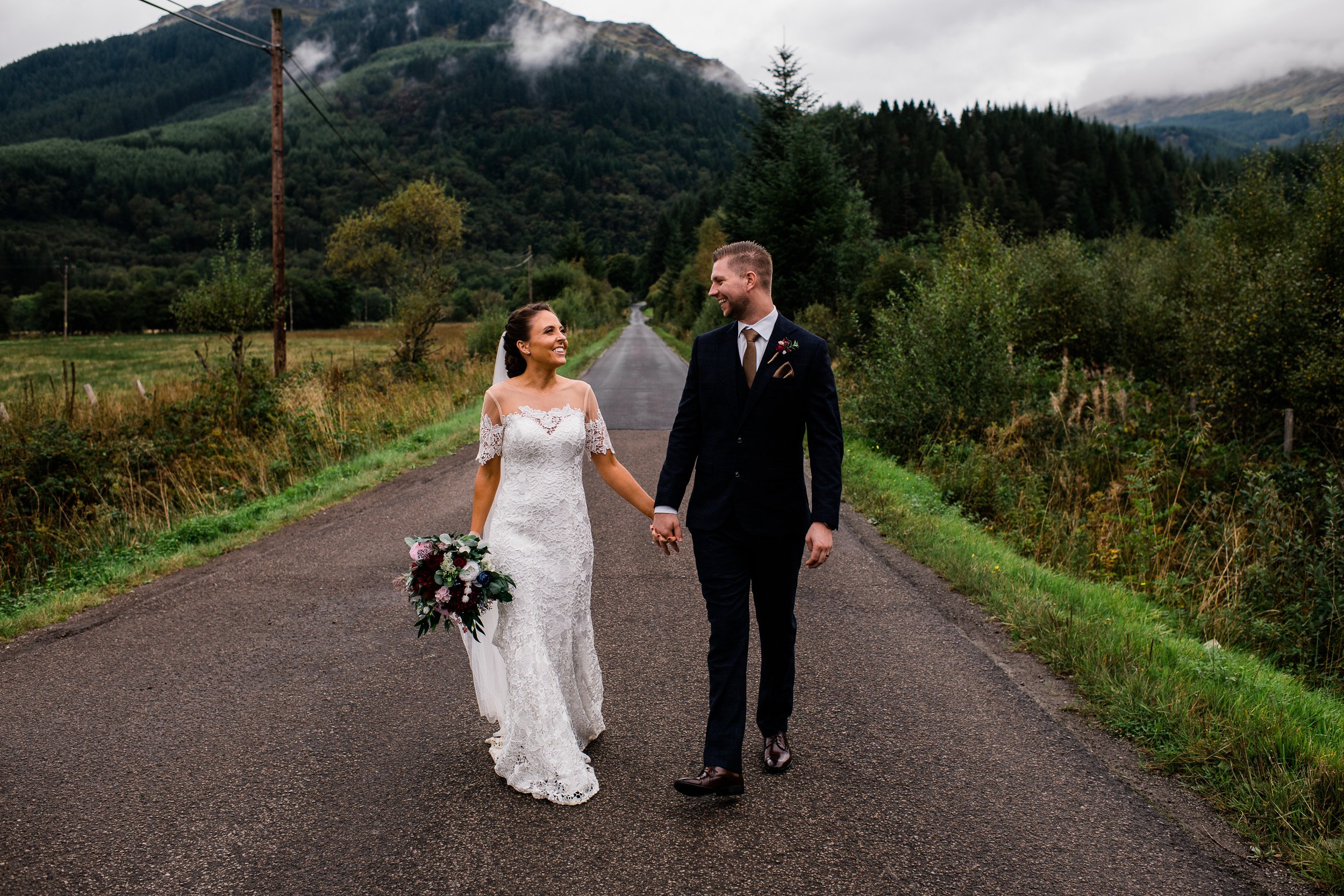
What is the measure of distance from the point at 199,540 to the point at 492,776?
6.21 m

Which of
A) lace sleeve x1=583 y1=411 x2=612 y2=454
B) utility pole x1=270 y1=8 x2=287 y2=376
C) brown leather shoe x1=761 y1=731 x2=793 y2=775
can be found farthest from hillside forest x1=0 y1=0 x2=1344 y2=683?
lace sleeve x1=583 y1=411 x2=612 y2=454

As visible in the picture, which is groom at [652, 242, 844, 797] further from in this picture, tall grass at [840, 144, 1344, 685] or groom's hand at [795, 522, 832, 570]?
tall grass at [840, 144, 1344, 685]

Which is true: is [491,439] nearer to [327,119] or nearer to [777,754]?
[777,754]

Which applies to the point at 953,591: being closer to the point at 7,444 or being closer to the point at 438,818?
the point at 438,818

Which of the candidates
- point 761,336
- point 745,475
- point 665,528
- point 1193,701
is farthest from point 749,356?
point 1193,701

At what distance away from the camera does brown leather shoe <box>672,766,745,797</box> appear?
335 centimetres

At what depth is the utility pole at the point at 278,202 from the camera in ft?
55.4

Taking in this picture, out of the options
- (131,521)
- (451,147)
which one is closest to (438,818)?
(131,521)

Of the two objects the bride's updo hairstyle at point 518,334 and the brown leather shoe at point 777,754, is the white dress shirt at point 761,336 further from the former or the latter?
the brown leather shoe at point 777,754

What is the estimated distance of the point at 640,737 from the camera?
397 centimetres

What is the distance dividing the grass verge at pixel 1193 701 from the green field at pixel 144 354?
14889mm

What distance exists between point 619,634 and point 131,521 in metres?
7.17

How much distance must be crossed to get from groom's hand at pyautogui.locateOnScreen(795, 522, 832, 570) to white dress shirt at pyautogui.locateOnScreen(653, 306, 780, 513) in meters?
0.69

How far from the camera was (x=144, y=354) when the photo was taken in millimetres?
47781
